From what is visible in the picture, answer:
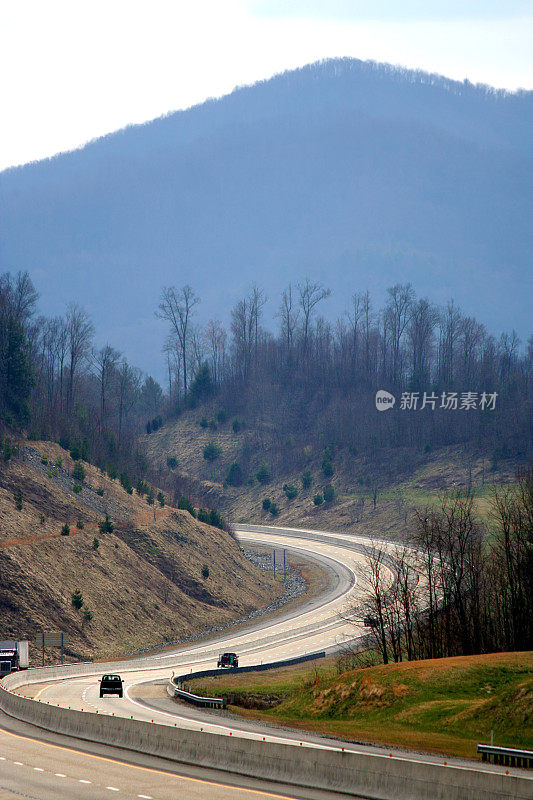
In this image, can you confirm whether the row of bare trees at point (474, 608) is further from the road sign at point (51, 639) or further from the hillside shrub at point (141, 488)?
the hillside shrub at point (141, 488)

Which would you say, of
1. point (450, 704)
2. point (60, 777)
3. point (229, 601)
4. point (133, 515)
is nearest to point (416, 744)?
point (450, 704)

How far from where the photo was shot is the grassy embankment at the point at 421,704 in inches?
1366

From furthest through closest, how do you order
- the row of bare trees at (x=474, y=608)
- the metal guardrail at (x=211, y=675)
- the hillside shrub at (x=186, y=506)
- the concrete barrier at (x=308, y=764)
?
the hillside shrub at (x=186, y=506)
the row of bare trees at (x=474, y=608)
the metal guardrail at (x=211, y=675)
the concrete barrier at (x=308, y=764)

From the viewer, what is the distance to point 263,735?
3631cm

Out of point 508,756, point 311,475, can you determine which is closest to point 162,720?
point 508,756

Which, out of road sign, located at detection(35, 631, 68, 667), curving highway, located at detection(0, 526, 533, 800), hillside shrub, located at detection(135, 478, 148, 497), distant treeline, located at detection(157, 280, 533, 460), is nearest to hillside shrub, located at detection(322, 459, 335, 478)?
distant treeline, located at detection(157, 280, 533, 460)

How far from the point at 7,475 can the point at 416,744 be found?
60107mm

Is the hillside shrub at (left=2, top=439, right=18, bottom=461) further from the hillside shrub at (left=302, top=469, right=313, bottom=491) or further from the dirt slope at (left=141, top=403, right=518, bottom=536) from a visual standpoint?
the hillside shrub at (left=302, top=469, right=313, bottom=491)

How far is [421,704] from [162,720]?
36.6 ft

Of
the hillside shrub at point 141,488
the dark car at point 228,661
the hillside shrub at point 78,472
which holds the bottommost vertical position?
the dark car at point 228,661

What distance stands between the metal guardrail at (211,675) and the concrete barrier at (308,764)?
11.1m

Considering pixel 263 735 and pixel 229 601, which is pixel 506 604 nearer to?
pixel 263 735

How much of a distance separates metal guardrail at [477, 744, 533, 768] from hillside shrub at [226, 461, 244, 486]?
397 feet

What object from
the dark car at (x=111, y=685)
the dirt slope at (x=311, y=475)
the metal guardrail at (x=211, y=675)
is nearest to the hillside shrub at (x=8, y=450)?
the dirt slope at (x=311, y=475)
